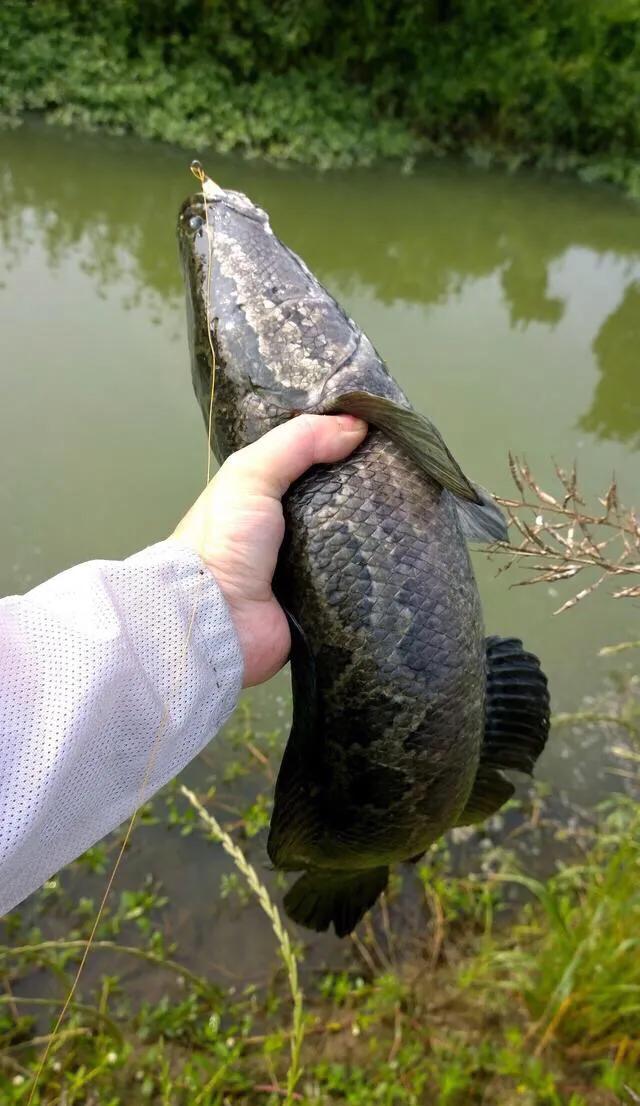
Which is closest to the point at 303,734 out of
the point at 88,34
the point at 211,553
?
the point at 211,553

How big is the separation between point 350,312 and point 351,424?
411cm

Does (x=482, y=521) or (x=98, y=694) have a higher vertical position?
(x=482, y=521)

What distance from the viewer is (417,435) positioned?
1.64 metres

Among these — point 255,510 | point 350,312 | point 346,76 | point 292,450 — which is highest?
point 346,76

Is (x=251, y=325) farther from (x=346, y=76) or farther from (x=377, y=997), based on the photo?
(x=346, y=76)

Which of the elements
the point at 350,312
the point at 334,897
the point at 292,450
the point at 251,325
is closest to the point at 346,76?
the point at 350,312

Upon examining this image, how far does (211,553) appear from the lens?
5.78ft

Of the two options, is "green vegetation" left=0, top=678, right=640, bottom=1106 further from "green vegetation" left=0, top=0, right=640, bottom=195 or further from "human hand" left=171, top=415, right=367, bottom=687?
"green vegetation" left=0, top=0, right=640, bottom=195

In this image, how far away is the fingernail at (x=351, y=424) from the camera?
1.76m

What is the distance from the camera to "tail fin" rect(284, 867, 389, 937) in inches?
78.2

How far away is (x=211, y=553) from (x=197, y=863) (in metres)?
1.59

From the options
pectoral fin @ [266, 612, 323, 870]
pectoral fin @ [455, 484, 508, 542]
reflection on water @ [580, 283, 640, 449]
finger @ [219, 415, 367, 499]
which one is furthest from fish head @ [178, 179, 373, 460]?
reflection on water @ [580, 283, 640, 449]

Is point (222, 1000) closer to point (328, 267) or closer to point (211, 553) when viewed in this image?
point (211, 553)

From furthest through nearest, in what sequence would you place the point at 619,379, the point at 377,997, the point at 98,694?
the point at 619,379 → the point at 377,997 → the point at 98,694
